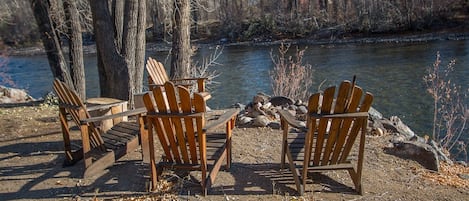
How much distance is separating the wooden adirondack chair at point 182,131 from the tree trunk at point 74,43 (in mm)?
4573

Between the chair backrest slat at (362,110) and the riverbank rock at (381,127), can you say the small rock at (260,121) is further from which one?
the chair backrest slat at (362,110)

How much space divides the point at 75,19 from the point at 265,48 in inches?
610

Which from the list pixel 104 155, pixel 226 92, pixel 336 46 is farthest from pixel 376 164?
pixel 336 46

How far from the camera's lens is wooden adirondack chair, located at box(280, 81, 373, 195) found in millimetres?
3133

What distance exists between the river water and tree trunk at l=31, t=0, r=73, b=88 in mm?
3930

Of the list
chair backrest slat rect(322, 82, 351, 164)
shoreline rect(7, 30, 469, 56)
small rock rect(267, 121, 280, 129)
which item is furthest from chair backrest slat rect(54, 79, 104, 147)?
shoreline rect(7, 30, 469, 56)

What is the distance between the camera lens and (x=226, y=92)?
11719 millimetres

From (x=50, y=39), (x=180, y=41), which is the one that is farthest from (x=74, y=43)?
(x=180, y=41)

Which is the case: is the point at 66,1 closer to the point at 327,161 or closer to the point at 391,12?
the point at 327,161

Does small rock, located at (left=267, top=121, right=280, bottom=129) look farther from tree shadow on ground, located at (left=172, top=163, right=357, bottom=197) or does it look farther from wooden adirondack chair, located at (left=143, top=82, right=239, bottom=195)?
wooden adirondack chair, located at (left=143, top=82, right=239, bottom=195)

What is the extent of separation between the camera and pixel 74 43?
7.39 meters

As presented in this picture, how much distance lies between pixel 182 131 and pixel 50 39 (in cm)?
506

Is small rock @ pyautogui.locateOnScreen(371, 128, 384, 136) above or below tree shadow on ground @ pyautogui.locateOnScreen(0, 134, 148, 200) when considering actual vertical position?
above

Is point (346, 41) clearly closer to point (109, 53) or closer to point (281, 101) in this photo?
point (281, 101)
